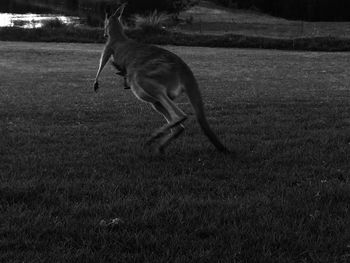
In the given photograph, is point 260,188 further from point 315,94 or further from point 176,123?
point 315,94

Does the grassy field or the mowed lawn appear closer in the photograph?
the mowed lawn

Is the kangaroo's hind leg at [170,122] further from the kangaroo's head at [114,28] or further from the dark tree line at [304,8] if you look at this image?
the dark tree line at [304,8]

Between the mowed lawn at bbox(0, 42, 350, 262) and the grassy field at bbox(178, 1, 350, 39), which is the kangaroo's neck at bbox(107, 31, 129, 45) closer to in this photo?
the mowed lawn at bbox(0, 42, 350, 262)

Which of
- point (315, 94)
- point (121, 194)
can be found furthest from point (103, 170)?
point (315, 94)

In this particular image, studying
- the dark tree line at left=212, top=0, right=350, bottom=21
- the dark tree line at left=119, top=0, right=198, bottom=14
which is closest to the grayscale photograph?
the dark tree line at left=119, top=0, right=198, bottom=14

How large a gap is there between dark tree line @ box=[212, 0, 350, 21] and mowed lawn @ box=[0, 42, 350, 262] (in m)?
47.6

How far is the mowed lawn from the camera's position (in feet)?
12.5

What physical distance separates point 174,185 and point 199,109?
126 cm

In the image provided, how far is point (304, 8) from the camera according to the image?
57781 mm

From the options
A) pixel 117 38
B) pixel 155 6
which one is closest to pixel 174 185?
pixel 117 38

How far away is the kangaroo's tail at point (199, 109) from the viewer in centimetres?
616

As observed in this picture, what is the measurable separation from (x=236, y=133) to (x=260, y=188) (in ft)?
9.61

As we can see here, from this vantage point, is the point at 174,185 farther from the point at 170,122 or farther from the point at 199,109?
the point at 170,122

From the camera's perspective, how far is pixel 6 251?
3.68 metres
